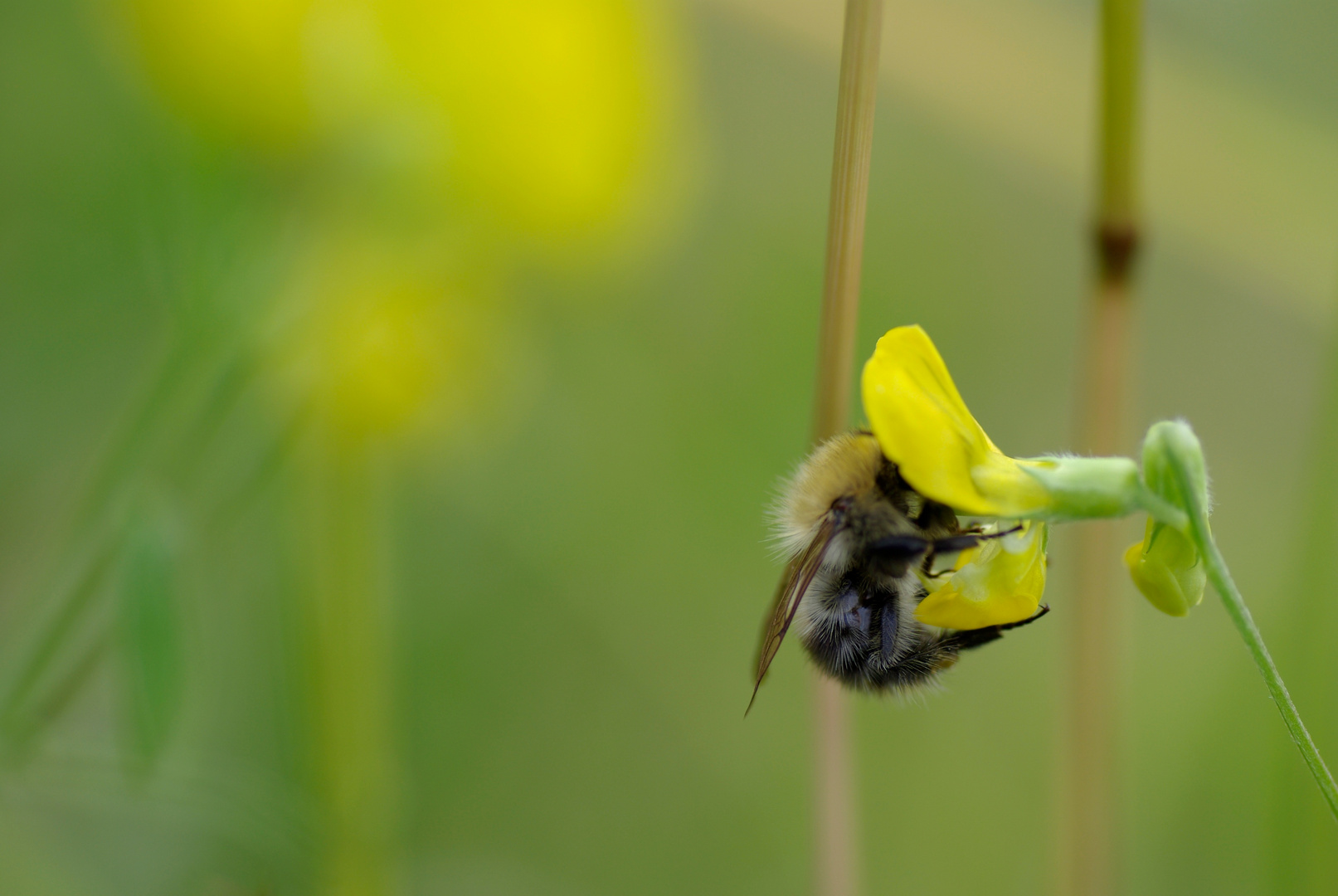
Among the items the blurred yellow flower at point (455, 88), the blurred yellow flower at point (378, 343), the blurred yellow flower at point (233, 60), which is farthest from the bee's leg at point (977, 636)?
the blurred yellow flower at point (233, 60)

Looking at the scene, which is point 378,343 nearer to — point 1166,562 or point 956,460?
point 956,460

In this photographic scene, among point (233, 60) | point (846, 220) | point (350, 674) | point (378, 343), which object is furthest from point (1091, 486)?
point (233, 60)

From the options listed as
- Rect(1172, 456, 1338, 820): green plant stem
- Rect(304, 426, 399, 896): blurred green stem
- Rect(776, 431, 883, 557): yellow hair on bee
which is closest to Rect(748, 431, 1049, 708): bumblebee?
Rect(776, 431, 883, 557): yellow hair on bee

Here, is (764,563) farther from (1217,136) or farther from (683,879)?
(1217,136)

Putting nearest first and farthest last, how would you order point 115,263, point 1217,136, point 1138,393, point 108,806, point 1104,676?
point 1104,676 < point 108,806 < point 1217,136 < point 115,263 < point 1138,393

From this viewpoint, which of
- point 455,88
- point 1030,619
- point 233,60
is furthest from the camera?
point 455,88

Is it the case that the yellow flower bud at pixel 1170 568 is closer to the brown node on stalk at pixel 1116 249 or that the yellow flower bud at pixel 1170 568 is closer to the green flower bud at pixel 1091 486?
the green flower bud at pixel 1091 486

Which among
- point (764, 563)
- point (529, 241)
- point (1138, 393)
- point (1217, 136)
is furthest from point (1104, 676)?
point (1138, 393)
